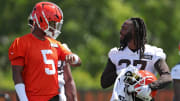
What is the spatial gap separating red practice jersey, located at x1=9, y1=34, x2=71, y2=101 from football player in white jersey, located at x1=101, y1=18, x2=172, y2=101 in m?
0.76

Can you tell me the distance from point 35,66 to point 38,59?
0.08 meters

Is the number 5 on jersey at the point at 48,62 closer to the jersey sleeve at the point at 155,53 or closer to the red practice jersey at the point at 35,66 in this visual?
the red practice jersey at the point at 35,66

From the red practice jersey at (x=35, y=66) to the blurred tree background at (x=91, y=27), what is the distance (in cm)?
1786

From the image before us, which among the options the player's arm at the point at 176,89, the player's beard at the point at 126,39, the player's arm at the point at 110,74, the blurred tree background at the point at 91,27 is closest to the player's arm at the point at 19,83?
the player's arm at the point at 110,74

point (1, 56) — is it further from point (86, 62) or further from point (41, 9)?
point (41, 9)

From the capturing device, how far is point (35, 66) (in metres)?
5.01

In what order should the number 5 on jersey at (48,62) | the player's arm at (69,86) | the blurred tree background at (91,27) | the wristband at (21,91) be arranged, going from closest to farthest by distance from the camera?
the wristband at (21,91)
the number 5 on jersey at (48,62)
the player's arm at (69,86)
the blurred tree background at (91,27)

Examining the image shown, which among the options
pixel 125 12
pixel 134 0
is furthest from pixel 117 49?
pixel 134 0

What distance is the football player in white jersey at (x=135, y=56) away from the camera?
17.8 ft

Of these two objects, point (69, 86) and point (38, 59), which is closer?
point (38, 59)

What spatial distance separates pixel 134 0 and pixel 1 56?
23.8 ft

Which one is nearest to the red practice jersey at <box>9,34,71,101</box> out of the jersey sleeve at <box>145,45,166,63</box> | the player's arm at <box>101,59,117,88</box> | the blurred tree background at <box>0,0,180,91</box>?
the player's arm at <box>101,59,117,88</box>

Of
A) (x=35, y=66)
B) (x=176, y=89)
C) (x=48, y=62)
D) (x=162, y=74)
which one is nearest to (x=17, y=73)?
Answer: (x=35, y=66)

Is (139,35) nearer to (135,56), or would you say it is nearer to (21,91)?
(135,56)
